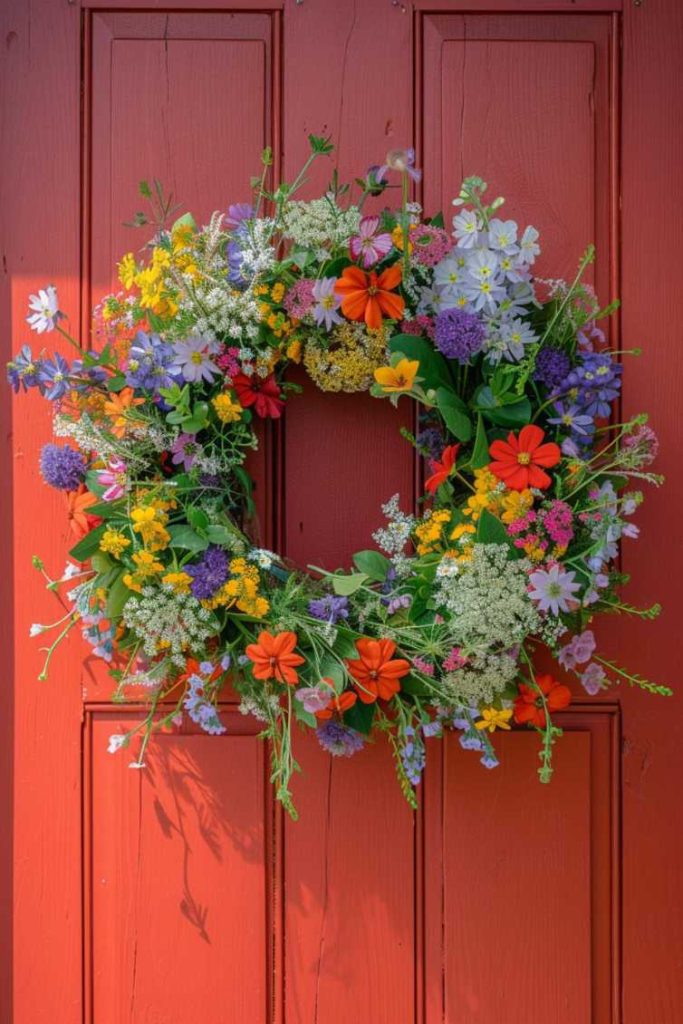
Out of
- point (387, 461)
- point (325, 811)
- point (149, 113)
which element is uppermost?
point (149, 113)

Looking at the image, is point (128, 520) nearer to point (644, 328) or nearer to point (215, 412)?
point (215, 412)

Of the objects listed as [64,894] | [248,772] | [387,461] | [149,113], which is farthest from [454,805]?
[149,113]

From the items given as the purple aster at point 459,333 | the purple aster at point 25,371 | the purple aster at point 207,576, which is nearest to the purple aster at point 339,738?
the purple aster at point 207,576

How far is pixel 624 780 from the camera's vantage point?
1.74m

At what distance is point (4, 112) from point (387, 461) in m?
1.02

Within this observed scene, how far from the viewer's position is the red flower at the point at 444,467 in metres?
1.54

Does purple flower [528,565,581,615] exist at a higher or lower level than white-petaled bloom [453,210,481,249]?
lower

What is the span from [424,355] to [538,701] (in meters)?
0.63

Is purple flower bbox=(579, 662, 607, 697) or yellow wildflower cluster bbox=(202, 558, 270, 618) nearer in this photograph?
yellow wildflower cluster bbox=(202, 558, 270, 618)

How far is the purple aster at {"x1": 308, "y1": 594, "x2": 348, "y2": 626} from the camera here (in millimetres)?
1497

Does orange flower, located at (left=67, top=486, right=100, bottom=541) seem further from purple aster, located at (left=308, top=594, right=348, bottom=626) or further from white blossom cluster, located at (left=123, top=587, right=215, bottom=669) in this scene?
purple aster, located at (left=308, top=594, right=348, bottom=626)

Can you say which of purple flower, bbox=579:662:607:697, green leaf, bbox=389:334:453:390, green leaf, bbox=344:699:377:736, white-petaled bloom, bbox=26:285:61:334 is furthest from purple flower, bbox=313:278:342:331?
purple flower, bbox=579:662:607:697

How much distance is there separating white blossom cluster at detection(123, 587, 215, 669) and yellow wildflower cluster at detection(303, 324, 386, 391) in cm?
46

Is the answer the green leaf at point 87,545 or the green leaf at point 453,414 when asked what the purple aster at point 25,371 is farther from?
the green leaf at point 453,414
